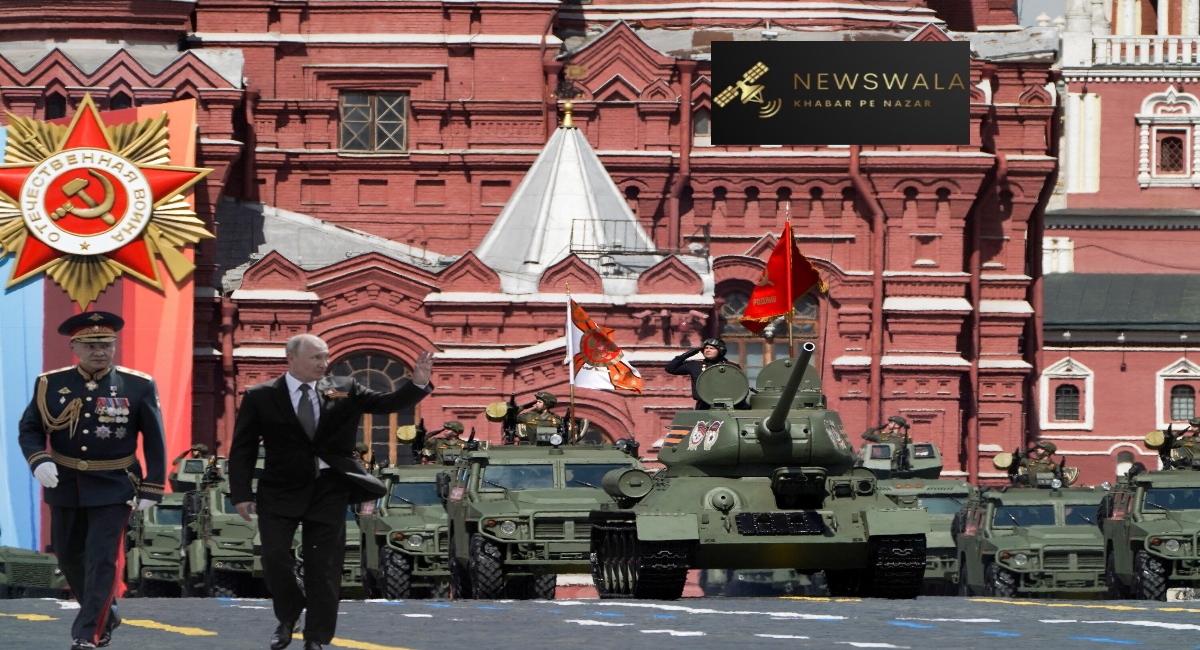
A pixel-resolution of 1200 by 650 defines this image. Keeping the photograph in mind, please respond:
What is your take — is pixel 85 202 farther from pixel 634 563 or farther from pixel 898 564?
pixel 898 564

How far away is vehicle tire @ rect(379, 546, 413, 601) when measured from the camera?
1025 inches

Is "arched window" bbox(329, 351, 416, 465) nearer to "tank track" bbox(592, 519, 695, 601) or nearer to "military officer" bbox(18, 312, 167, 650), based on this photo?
"tank track" bbox(592, 519, 695, 601)

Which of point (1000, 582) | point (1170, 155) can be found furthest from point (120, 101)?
point (1170, 155)

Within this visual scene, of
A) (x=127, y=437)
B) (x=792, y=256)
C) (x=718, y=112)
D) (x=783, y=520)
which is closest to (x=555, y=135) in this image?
(x=718, y=112)

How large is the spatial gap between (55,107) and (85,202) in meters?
2.18

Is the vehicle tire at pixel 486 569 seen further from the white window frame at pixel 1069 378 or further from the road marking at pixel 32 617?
the white window frame at pixel 1069 378

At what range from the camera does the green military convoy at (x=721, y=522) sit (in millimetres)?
21203

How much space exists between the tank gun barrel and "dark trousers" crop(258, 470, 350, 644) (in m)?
7.64

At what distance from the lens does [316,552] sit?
43.7 ft

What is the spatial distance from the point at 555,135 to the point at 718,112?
284 centimetres

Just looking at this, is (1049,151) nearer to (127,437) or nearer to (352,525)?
(352,525)

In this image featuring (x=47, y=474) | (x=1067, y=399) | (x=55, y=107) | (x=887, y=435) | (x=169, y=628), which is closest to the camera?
(x=47, y=474)

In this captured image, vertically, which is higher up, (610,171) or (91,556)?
(610,171)

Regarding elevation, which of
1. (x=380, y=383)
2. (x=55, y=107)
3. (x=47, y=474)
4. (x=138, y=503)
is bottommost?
(x=138, y=503)
